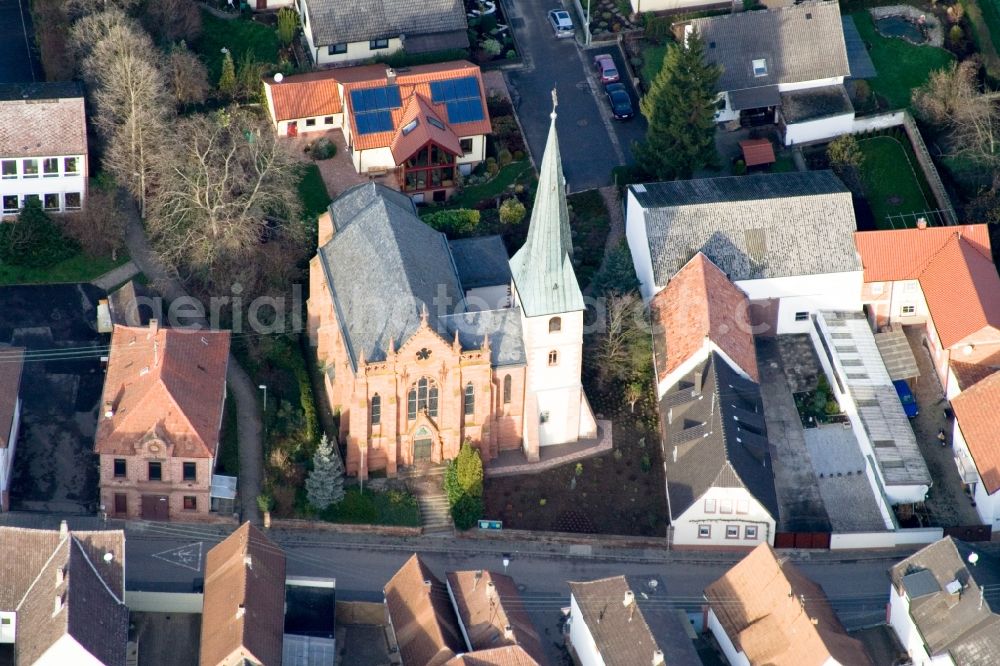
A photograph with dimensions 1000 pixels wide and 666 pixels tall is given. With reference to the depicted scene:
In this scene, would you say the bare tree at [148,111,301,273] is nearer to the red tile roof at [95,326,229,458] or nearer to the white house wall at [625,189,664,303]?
the red tile roof at [95,326,229,458]

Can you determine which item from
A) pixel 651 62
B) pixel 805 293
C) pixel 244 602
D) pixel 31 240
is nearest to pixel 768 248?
pixel 805 293

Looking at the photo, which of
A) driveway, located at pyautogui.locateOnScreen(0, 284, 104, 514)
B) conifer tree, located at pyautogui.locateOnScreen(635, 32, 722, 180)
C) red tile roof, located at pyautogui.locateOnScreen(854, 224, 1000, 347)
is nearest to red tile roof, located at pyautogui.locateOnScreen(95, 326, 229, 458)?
driveway, located at pyautogui.locateOnScreen(0, 284, 104, 514)

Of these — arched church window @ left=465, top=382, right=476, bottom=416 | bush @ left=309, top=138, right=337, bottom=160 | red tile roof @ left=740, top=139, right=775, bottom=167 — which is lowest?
arched church window @ left=465, top=382, right=476, bottom=416

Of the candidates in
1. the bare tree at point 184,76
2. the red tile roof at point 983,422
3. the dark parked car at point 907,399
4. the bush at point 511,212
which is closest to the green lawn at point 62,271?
the bare tree at point 184,76

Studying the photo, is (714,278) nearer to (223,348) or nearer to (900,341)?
(900,341)

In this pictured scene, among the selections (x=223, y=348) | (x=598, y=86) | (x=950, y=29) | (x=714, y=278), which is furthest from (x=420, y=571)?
(x=950, y=29)

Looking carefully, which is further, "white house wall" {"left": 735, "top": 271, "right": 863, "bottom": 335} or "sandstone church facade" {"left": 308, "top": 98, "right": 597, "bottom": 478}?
"white house wall" {"left": 735, "top": 271, "right": 863, "bottom": 335}

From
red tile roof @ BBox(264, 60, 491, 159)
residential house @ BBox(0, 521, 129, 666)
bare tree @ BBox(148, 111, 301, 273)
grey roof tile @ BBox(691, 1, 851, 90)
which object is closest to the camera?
residential house @ BBox(0, 521, 129, 666)

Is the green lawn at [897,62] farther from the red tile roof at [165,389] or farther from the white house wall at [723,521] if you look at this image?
the red tile roof at [165,389]
